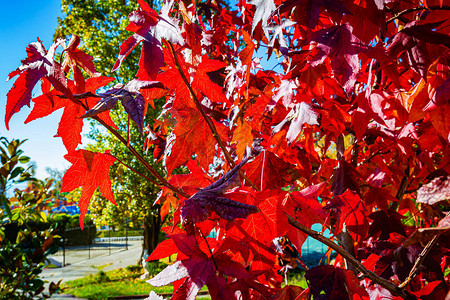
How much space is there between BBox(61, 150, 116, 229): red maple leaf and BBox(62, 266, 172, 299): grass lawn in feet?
22.3

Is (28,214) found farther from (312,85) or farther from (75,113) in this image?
(312,85)

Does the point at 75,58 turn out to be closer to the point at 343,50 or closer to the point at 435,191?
the point at 343,50

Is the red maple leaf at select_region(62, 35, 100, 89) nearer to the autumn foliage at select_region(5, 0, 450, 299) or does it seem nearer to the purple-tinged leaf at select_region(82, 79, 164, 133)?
the autumn foliage at select_region(5, 0, 450, 299)

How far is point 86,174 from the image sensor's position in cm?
88

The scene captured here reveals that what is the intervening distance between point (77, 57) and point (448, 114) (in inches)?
35.5

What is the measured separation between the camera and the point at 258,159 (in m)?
1.02

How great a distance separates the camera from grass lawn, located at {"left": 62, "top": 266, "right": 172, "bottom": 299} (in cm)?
709

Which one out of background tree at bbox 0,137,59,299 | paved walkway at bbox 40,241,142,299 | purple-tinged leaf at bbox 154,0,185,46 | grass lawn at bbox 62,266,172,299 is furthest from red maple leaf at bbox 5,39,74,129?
paved walkway at bbox 40,241,142,299

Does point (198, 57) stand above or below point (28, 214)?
above

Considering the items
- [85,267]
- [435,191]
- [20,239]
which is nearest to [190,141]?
[435,191]

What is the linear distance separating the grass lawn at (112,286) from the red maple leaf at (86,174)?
22.3ft

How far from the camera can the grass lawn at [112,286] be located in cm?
709

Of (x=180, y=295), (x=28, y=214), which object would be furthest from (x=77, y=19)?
(x=180, y=295)

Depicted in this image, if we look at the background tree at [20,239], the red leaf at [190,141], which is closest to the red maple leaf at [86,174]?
the red leaf at [190,141]
